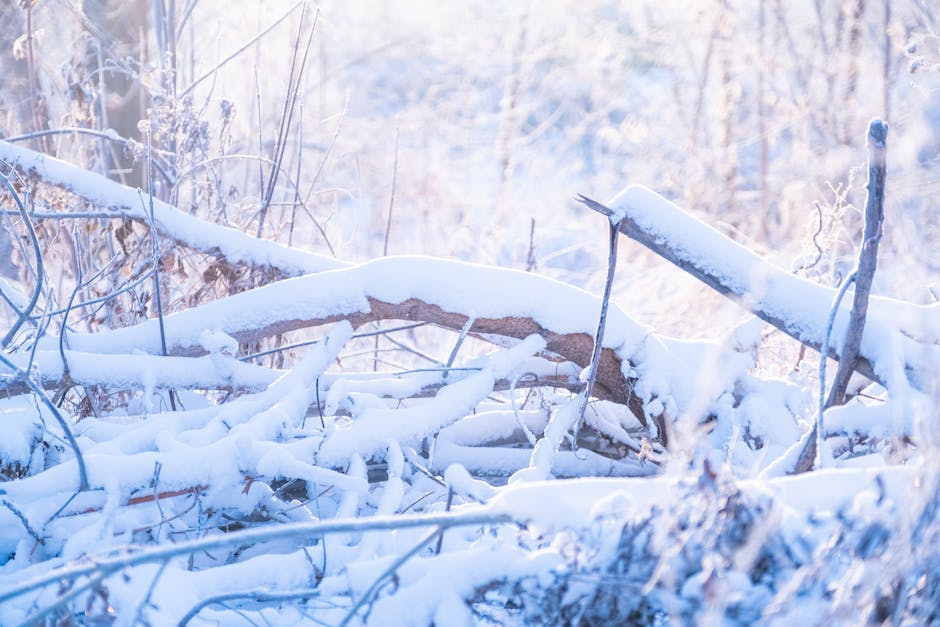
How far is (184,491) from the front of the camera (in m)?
2.11

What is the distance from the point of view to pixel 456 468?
77.8 inches

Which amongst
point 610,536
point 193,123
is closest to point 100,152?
point 193,123

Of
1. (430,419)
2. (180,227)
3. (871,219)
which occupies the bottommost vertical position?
(430,419)

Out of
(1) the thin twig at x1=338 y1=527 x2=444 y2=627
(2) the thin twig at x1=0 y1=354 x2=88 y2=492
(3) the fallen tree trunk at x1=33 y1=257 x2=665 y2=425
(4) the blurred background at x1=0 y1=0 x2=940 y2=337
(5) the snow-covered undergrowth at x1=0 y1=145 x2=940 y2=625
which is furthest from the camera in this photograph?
(4) the blurred background at x1=0 y1=0 x2=940 y2=337

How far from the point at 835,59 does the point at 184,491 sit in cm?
711

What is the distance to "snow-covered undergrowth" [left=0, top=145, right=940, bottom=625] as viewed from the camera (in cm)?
135

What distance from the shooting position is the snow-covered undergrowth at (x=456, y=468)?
135cm

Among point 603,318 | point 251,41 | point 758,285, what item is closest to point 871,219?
point 758,285

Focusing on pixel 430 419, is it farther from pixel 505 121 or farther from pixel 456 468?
pixel 505 121

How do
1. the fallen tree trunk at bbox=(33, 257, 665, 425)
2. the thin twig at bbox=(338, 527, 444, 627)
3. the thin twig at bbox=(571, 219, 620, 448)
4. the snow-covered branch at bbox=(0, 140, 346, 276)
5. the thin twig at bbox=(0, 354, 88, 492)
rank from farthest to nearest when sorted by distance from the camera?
the snow-covered branch at bbox=(0, 140, 346, 276), the fallen tree trunk at bbox=(33, 257, 665, 425), the thin twig at bbox=(571, 219, 620, 448), the thin twig at bbox=(0, 354, 88, 492), the thin twig at bbox=(338, 527, 444, 627)

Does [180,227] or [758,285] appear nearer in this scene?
[758,285]

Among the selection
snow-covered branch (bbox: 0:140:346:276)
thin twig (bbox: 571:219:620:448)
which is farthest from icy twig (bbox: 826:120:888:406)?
snow-covered branch (bbox: 0:140:346:276)

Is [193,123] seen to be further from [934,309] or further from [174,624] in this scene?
[934,309]

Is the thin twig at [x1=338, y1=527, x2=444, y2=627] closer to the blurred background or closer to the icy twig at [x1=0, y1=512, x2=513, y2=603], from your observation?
the icy twig at [x1=0, y1=512, x2=513, y2=603]
